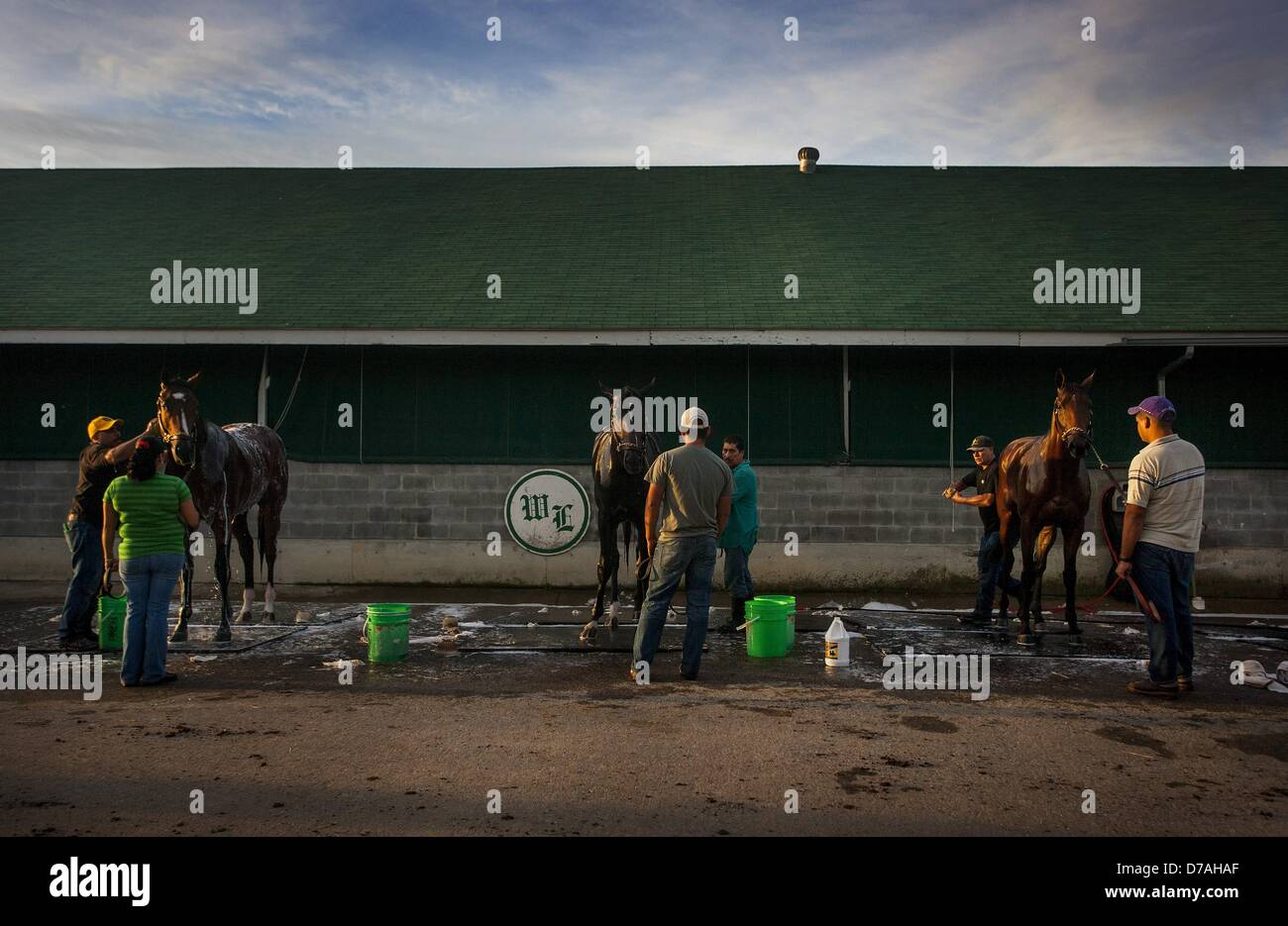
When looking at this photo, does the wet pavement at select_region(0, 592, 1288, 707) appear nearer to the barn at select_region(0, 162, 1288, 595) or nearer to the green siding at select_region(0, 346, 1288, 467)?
the barn at select_region(0, 162, 1288, 595)

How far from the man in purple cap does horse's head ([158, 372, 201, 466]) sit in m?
8.28

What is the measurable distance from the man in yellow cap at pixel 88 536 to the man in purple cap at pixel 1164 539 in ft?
29.0

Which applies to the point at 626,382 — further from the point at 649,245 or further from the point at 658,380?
the point at 649,245

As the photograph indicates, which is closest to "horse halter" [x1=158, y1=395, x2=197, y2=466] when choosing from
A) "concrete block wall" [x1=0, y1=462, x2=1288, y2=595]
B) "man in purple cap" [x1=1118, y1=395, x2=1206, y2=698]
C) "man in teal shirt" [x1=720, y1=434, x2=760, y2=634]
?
"concrete block wall" [x1=0, y1=462, x2=1288, y2=595]

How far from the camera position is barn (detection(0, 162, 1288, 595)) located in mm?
13617

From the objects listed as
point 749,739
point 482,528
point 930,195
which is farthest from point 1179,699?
point 930,195

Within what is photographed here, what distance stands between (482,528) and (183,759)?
8.57 meters

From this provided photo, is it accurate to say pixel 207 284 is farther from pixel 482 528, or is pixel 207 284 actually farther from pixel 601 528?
pixel 601 528

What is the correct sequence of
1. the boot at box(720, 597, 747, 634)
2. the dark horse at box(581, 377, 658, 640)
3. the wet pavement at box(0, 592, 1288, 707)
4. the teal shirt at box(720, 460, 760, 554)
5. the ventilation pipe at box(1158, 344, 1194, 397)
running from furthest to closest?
the ventilation pipe at box(1158, 344, 1194, 397) → the boot at box(720, 597, 747, 634) → the teal shirt at box(720, 460, 760, 554) → the dark horse at box(581, 377, 658, 640) → the wet pavement at box(0, 592, 1288, 707)

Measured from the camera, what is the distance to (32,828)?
14.5 ft

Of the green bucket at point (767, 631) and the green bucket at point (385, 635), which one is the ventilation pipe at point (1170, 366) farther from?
the green bucket at point (385, 635)

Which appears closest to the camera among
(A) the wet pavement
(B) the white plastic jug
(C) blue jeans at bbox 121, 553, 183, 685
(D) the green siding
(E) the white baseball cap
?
(C) blue jeans at bbox 121, 553, 183, 685

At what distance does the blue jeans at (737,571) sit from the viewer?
9.98 metres

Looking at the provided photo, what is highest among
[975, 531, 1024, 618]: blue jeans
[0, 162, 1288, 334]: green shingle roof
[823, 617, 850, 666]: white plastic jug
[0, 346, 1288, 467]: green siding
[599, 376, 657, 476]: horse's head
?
[0, 162, 1288, 334]: green shingle roof
